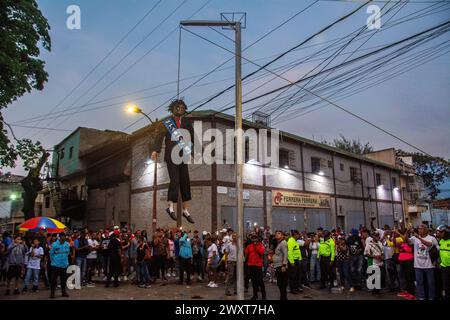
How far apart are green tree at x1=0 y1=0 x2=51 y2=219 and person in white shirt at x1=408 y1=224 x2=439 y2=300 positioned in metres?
14.5

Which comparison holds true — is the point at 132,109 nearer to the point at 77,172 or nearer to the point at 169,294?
the point at 169,294

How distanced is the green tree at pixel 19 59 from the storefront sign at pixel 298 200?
1469 centimetres

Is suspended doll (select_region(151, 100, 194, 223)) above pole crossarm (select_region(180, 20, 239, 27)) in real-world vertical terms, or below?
below

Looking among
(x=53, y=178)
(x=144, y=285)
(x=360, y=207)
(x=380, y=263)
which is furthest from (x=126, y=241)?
(x=360, y=207)

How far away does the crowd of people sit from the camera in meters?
9.63

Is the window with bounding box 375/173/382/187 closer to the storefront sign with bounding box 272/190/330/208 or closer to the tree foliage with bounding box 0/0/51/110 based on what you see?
the storefront sign with bounding box 272/190/330/208

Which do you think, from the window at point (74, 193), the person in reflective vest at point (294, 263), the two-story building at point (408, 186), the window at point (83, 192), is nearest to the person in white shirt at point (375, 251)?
the person in reflective vest at point (294, 263)

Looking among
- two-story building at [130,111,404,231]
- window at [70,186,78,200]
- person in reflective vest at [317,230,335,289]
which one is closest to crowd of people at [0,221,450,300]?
person in reflective vest at [317,230,335,289]

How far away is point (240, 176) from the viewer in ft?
28.6

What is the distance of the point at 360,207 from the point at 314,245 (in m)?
19.5

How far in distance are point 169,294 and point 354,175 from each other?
24.5 meters

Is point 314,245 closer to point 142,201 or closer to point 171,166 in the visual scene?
point 171,166

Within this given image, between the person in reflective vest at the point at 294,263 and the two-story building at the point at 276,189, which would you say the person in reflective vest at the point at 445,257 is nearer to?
the person in reflective vest at the point at 294,263
